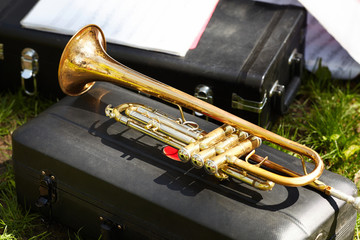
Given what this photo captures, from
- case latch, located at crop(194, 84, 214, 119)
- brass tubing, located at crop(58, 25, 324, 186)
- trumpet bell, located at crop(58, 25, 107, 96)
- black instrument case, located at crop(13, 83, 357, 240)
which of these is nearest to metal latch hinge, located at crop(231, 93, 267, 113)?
case latch, located at crop(194, 84, 214, 119)

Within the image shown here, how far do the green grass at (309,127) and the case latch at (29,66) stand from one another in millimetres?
95

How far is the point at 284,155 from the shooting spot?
2264 mm

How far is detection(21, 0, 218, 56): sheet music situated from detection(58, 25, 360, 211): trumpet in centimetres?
39

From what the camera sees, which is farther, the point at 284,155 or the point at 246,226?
the point at 284,155

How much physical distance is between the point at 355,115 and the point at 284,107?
1.34 ft

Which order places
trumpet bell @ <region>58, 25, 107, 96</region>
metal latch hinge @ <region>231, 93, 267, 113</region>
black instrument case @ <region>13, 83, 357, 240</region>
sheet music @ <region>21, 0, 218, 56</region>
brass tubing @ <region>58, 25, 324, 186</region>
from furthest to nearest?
sheet music @ <region>21, 0, 218, 56</region>, metal latch hinge @ <region>231, 93, 267, 113</region>, trumpet bell @ <region>58, 25, 107, 96</region>, brass tubing @ <region>58, 25, 324, 186</region>, black instrument case @ <region>13, 83, 357, 240</region>

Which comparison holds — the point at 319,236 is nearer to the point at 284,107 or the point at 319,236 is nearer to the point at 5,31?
the point at 284,107

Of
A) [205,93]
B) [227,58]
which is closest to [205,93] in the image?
[205,93]

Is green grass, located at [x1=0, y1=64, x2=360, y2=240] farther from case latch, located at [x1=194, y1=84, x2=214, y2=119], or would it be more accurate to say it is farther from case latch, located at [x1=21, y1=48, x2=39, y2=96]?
case latch, located at [x1=194, y1=84, x2=214, y2=119]

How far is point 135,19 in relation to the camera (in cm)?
293

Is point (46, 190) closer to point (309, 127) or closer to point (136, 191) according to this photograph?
point (136, 191)

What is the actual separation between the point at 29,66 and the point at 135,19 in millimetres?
598

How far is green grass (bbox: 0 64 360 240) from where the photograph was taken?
2473 mm

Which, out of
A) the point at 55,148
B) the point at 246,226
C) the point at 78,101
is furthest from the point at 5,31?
the point at 246,226
